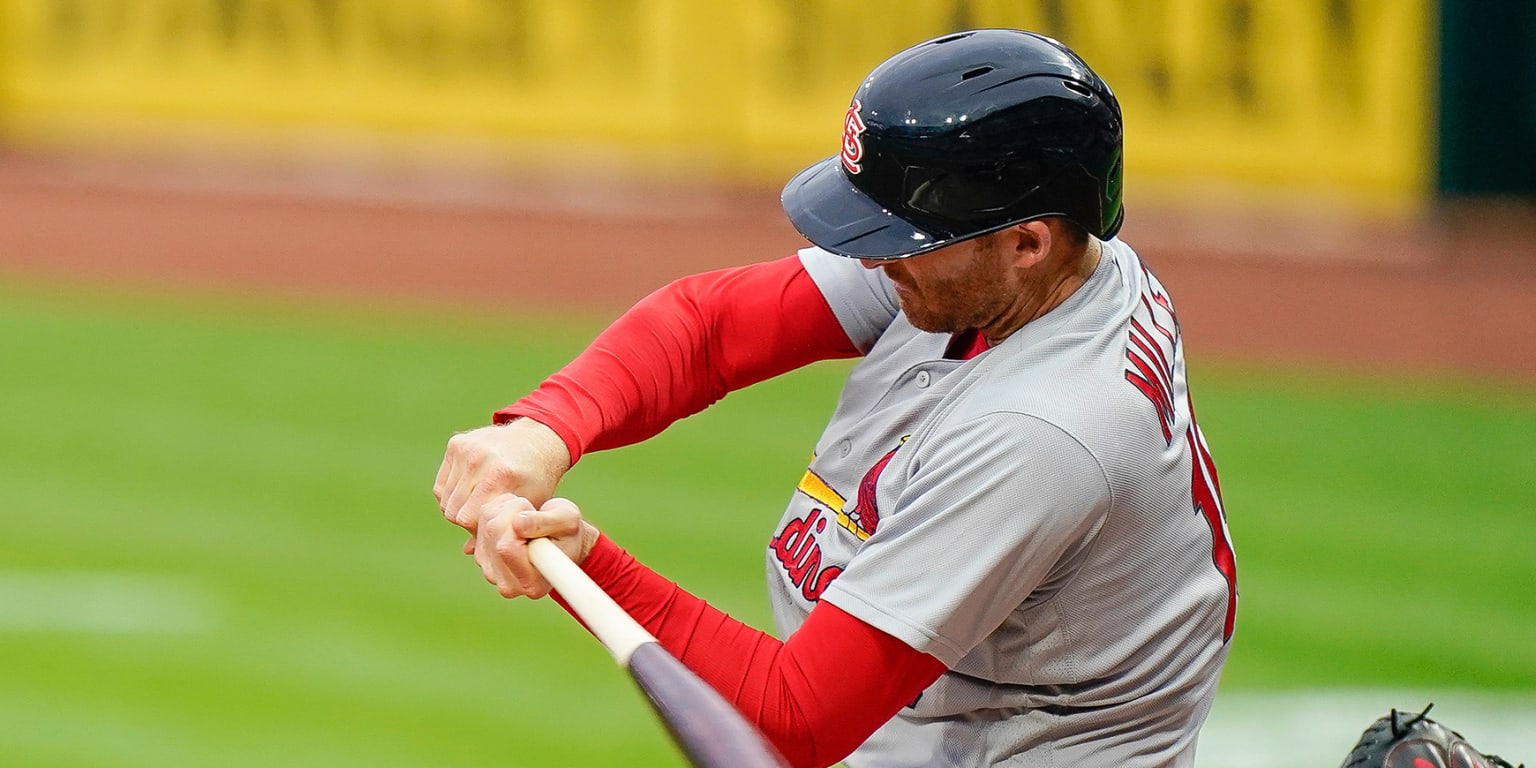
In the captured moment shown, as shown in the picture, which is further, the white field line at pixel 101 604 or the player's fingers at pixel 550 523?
the white field line at pixel 101 604

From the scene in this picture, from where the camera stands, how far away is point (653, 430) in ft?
10.5

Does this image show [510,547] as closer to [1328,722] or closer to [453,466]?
[453,466]

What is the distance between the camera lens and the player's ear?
8.70 ft

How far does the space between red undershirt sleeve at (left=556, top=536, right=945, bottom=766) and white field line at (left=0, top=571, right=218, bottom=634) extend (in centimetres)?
360

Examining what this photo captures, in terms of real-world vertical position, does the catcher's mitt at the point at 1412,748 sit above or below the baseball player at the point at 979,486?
below

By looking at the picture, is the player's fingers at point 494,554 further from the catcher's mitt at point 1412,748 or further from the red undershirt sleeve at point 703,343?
the catcher's mitt at point 1412,748

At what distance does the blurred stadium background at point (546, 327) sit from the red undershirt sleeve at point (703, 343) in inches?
83.9

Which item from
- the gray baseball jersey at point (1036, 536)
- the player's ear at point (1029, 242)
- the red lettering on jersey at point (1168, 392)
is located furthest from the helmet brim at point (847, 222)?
the red lettering on jersey at point (1168, 392)

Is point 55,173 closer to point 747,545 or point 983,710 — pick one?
point 747,545

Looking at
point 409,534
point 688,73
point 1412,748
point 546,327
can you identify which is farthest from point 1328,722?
point 688,73

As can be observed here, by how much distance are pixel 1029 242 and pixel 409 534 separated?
4420 millimetres

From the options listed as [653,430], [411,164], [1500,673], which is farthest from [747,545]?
[411,164]

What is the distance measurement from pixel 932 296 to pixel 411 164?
10.5m

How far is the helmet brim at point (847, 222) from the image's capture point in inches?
103
